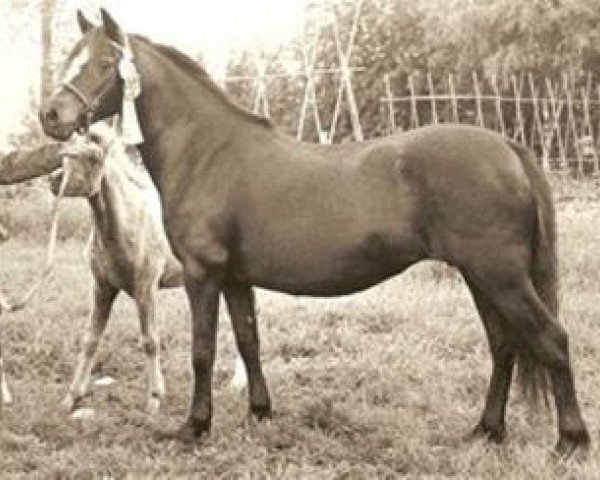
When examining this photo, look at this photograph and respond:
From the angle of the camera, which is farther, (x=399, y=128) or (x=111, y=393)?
(x=399, y=128)

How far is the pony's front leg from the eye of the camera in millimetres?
6191

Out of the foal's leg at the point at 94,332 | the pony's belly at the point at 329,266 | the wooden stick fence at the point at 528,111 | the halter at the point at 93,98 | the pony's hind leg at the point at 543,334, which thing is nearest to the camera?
the pony's hind leg at the point at 543,334

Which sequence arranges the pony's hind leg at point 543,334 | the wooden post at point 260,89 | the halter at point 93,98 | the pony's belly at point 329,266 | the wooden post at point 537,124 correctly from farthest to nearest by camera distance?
the wooden post at point 537,124 < the wooden post at point 260,89 < the halter at point 93,98 < the pony's belly at point 329,266 < the pony's hind leg at point 543,334

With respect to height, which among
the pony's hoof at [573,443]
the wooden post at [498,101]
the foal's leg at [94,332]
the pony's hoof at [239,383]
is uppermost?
the foal's leg at [94,332]

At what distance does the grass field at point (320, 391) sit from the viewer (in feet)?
19.0

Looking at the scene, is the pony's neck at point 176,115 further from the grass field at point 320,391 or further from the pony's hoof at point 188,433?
the grass field at point 320,391

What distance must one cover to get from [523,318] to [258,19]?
16.4 meters

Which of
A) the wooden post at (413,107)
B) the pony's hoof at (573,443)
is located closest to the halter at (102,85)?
the pony's hoof at (573,443)

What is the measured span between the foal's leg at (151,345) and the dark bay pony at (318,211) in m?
0.80

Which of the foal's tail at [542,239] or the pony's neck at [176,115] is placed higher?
the pony's neck at [176,115]

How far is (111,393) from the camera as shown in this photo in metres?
7.35

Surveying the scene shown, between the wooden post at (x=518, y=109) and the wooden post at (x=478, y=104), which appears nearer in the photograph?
the wooden post at (x=478, y=104)

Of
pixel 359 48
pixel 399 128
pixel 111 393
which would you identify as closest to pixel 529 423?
pixel 111 393

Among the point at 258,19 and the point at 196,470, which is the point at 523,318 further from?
the point at 258,19
